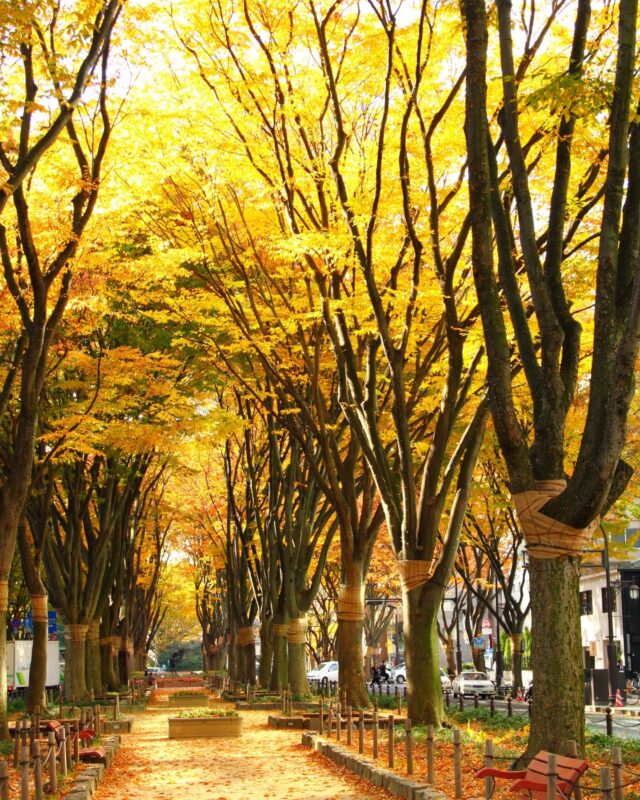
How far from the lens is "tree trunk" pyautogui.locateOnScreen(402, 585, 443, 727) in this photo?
15.7 m

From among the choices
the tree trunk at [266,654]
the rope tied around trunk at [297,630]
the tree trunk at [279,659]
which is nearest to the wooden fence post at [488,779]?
the rope tied around trunk at [297,630]

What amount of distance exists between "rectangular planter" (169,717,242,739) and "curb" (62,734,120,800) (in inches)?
154

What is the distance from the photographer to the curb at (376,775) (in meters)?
10.0

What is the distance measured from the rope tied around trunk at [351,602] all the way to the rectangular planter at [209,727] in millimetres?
2902

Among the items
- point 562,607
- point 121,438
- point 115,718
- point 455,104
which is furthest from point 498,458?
point 562,607

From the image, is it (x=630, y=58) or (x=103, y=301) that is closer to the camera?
(x=630, y=58)

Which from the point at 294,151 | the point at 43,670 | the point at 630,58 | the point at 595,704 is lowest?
the point at 595,704

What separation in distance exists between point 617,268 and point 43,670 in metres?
14.7

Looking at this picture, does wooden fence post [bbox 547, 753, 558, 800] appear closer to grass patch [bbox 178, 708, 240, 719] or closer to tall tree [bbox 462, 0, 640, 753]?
tall tree [bbox 462, 0, 640, 753]

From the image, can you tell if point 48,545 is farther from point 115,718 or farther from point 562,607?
point 562,607

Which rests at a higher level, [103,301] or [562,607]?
[103,301]

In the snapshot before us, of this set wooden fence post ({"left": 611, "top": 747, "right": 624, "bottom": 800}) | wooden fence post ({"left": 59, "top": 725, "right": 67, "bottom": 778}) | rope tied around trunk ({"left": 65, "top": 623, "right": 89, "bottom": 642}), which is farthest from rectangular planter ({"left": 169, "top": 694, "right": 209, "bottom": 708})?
wooden fence post ({"left": 611, "top": 747, "right": 624, "bottom": 800})

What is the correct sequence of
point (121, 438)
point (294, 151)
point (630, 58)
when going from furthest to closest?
point (121, 438)
point (294, 151)
point (630, 58)

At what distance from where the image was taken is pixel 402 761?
42.5 ft
